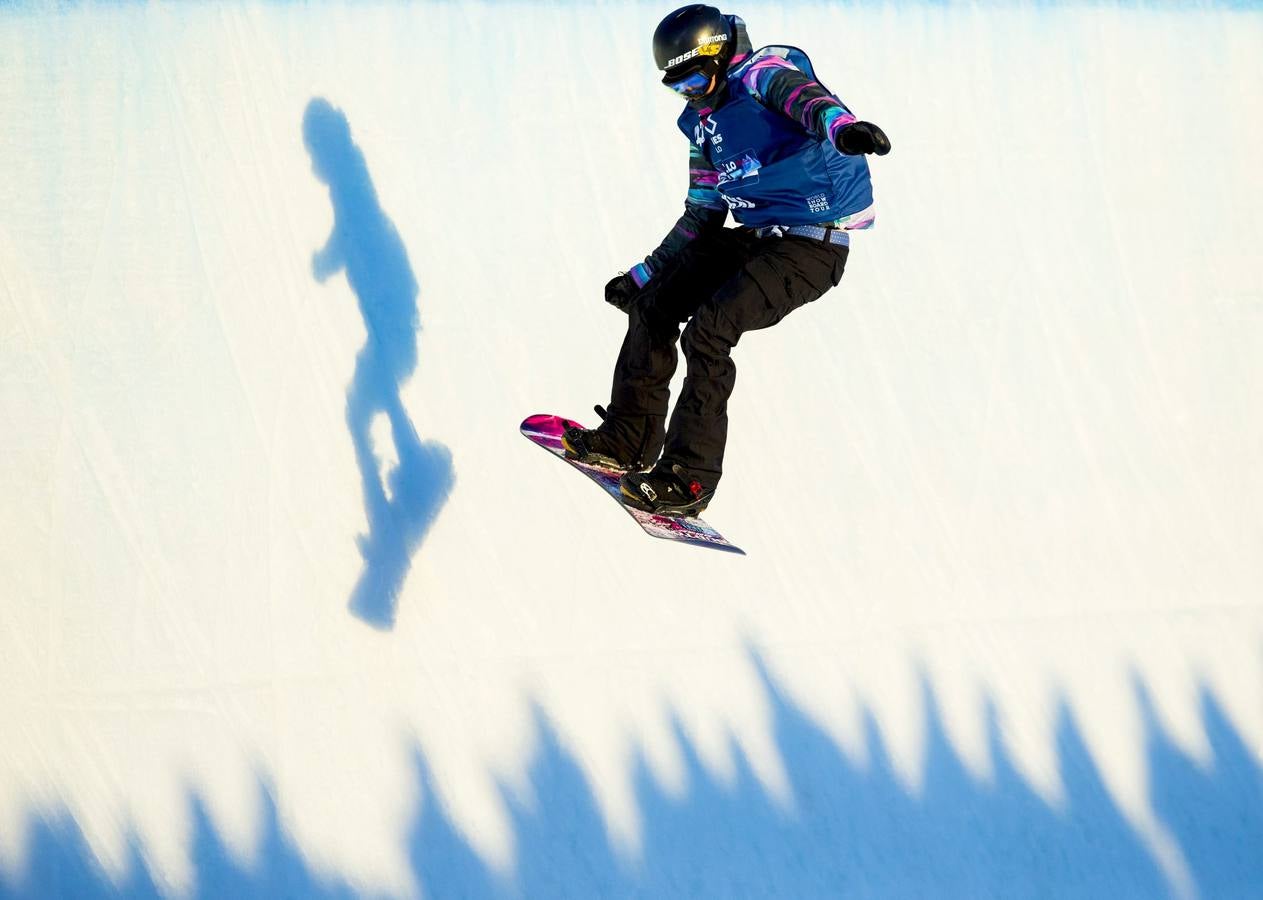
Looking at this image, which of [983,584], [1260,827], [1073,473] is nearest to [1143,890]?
[1260,827]

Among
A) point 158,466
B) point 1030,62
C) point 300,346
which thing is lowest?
point 158,466

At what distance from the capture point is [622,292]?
15.5 ft

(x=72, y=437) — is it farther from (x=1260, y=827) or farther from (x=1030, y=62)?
(x=1260, y=827)

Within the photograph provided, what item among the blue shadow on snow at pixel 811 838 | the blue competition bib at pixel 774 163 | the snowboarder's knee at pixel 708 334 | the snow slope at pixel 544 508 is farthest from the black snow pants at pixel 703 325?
the blue shadow on snow at pixel 811 838

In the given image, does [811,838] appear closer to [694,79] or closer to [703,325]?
[703,325]

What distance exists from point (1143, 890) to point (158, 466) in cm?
571

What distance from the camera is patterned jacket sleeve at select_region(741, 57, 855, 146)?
3.60 meters

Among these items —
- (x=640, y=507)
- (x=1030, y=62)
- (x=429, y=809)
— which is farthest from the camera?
(x=1030, y=62)

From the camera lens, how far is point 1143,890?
6.20 m

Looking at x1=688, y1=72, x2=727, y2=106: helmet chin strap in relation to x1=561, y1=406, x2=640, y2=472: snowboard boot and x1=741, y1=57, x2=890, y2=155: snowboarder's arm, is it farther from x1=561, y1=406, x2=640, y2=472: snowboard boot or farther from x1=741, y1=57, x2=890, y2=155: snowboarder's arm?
x1=561, y1=406, x2=640, y2=472: snowboard boot

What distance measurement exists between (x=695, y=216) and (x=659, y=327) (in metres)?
0.47

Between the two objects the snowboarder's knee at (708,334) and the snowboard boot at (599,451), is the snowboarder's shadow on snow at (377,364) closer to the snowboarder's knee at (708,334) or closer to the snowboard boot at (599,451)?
the snowboard boot at (599,451)

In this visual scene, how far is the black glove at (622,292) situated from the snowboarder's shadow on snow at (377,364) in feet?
5.76

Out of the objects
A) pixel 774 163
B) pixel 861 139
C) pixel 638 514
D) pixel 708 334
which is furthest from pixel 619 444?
pixel 861 139
